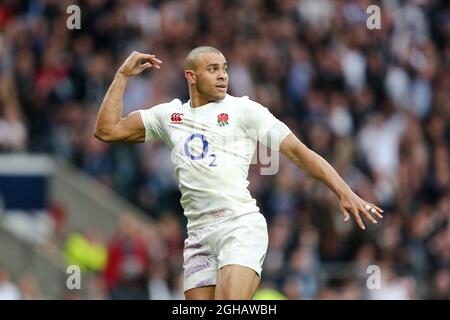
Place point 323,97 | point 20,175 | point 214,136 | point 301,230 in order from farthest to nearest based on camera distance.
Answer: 1. point 323,97
2. point 20,175
3. point 301,230
4. point 214,136

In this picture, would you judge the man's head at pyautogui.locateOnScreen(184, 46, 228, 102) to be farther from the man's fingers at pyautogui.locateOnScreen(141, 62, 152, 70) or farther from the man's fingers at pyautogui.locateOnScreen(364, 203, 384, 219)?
the man's fingers at pyautogui.locateOnScreen(364, 203, 384, 219)

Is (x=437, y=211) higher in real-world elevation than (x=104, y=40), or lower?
lower

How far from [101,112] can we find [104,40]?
43.5 ft

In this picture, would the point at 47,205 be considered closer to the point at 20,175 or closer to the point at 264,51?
the point at 20,175

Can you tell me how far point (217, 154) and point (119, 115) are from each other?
0.92 meters

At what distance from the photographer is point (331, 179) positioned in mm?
10594

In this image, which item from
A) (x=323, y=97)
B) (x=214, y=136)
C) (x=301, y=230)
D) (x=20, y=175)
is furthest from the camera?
(x=323, y=97)

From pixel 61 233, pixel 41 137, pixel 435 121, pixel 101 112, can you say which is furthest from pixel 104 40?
pixel 101 112

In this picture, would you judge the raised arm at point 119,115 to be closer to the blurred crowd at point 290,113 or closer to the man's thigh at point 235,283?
the man's thigh at point 235,283

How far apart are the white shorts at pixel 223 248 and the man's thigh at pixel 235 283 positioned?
49 millimetres

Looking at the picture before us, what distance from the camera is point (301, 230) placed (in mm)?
20281

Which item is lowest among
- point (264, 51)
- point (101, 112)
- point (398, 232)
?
point (398, 232)

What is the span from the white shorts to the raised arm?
0.97 m

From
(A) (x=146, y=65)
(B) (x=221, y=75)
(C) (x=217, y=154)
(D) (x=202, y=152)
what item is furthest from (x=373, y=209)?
(A) (x=146, y=65)
